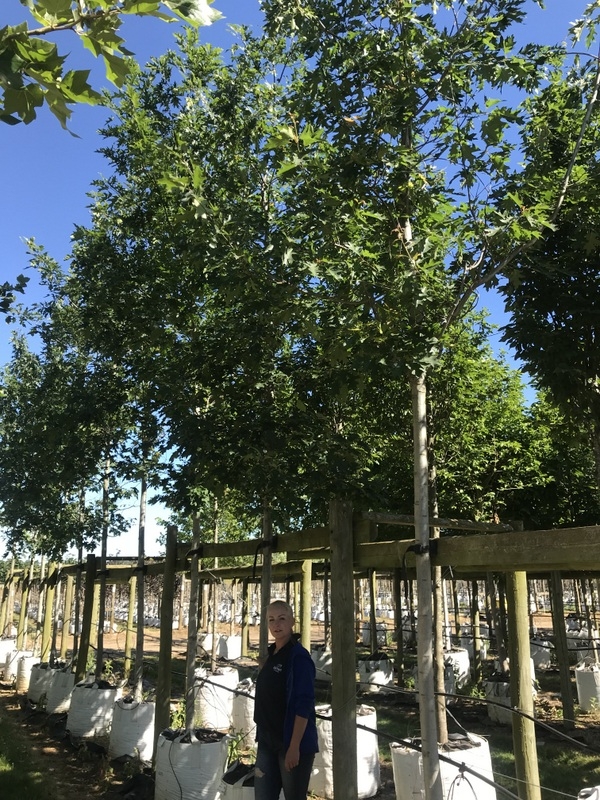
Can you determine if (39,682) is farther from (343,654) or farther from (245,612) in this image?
(343,654)

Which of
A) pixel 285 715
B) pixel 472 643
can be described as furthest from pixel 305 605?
pixel 472 643

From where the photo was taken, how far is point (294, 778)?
3639 millimetres

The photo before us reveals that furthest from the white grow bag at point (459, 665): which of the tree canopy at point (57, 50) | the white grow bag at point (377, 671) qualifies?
the tree canopy at point (57, 50)

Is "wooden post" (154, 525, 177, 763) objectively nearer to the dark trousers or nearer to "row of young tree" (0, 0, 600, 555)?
"row of young tree" (0, 0, 600, 555)

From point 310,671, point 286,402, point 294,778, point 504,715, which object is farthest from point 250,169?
point 504,715

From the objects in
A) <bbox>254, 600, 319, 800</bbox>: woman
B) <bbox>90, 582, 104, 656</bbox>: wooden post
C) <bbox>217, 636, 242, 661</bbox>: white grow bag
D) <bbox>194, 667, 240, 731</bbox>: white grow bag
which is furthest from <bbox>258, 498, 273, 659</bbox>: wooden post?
<bbox>217, 636, 242, 661</bbox>: white grow bag

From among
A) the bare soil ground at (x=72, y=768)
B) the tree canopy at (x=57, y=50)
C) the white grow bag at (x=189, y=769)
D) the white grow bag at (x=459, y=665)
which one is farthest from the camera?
the white grow bag at (x=459, y=665)

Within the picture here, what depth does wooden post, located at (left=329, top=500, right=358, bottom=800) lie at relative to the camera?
382 centimetres

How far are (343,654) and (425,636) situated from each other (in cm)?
99

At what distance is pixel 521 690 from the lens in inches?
160

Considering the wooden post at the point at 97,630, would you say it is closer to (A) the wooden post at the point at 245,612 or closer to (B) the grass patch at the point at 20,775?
(B) the grass patch at the point at 20,775

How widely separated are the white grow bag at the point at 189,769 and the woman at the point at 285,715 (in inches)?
61.2

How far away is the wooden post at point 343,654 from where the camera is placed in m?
3.82

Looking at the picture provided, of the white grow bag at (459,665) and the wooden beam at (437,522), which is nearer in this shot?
the wooden beam at (437,522)
